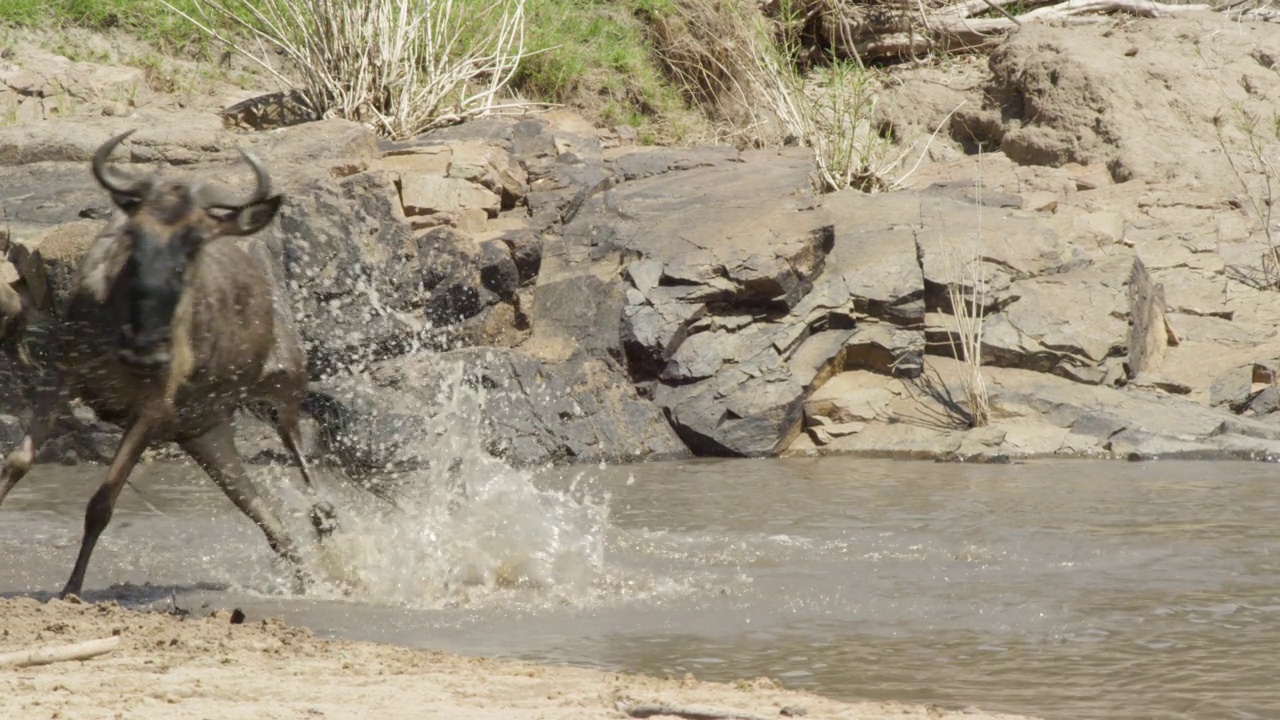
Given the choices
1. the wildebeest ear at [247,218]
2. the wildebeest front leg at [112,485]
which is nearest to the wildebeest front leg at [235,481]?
the wildebeest front leg at [112,485]

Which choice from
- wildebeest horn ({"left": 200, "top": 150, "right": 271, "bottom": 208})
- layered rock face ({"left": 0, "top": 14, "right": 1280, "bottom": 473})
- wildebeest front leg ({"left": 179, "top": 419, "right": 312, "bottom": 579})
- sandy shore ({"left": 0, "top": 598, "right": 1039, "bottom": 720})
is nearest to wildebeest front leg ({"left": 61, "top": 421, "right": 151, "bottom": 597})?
wildebeest front leg ({"left": 179, "top": 419, "right": 312, "bottom": 579})

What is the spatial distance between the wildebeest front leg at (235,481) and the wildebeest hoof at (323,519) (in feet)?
0.47

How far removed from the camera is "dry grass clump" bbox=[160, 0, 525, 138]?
1052cm

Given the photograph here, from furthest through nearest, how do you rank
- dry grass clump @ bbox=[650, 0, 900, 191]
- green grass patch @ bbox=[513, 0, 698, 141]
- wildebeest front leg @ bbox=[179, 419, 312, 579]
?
green grass patch @ bbox=[513, 0, 698, 141]
dry grass clump @ bbox=[650, 0, 900, 191]
wildebeest front leg @ bbox=[179, 419, 312, 579]

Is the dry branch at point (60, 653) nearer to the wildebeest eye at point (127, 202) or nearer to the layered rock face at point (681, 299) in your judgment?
the wildebeest eye at point (127, 202)

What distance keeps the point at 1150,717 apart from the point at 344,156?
272 inches

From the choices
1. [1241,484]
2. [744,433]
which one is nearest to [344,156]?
[744,433]

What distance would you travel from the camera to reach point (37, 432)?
4.87m

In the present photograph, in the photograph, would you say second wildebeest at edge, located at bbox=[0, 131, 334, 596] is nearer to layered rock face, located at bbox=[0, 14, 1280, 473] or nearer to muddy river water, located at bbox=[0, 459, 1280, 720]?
muddy river water, located at bbox=[0, 459, 1280, 720]

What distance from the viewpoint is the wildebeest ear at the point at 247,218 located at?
5.02 meters

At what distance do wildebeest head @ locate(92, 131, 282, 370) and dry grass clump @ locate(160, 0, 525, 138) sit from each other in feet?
18.0

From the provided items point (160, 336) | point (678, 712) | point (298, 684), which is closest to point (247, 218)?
point (160, 336)

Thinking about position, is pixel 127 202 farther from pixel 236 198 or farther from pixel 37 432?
pixel 37 432

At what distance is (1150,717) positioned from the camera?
350cm
